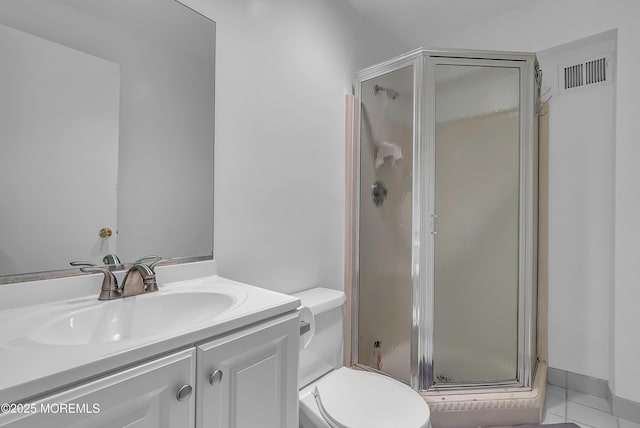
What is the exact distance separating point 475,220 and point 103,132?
5.63ft

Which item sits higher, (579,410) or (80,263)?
(80,263)

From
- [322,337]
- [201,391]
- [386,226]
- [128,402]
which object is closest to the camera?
[128,402]

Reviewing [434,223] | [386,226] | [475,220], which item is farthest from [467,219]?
[386,226]

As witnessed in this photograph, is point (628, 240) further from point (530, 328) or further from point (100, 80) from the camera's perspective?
point (100, 80)

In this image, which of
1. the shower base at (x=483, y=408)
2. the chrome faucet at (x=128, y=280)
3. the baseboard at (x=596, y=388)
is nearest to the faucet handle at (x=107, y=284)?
the chrome faucet at (x=128, y=280)

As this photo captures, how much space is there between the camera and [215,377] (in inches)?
27.1

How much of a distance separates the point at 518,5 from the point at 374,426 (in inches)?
99.5

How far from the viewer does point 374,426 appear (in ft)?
3.41

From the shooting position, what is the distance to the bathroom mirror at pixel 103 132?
818mm

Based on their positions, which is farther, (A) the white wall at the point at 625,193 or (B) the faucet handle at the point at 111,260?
(A) the white wall at the point at 625,193

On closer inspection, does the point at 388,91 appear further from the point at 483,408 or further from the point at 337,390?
the point at 483,408

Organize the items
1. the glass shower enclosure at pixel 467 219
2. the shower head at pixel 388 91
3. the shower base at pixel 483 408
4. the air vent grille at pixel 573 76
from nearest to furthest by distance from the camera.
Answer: the shower base at pixel 483 408 → the glass shower enclosure at pixel 467 219 → the shower head at pixel 388 91 → the air vent grille at pixel 573 76

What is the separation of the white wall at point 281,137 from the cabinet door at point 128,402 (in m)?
0.64

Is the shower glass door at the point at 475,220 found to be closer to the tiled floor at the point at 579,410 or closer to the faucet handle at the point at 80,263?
the tiled floor at the point at 579,410
